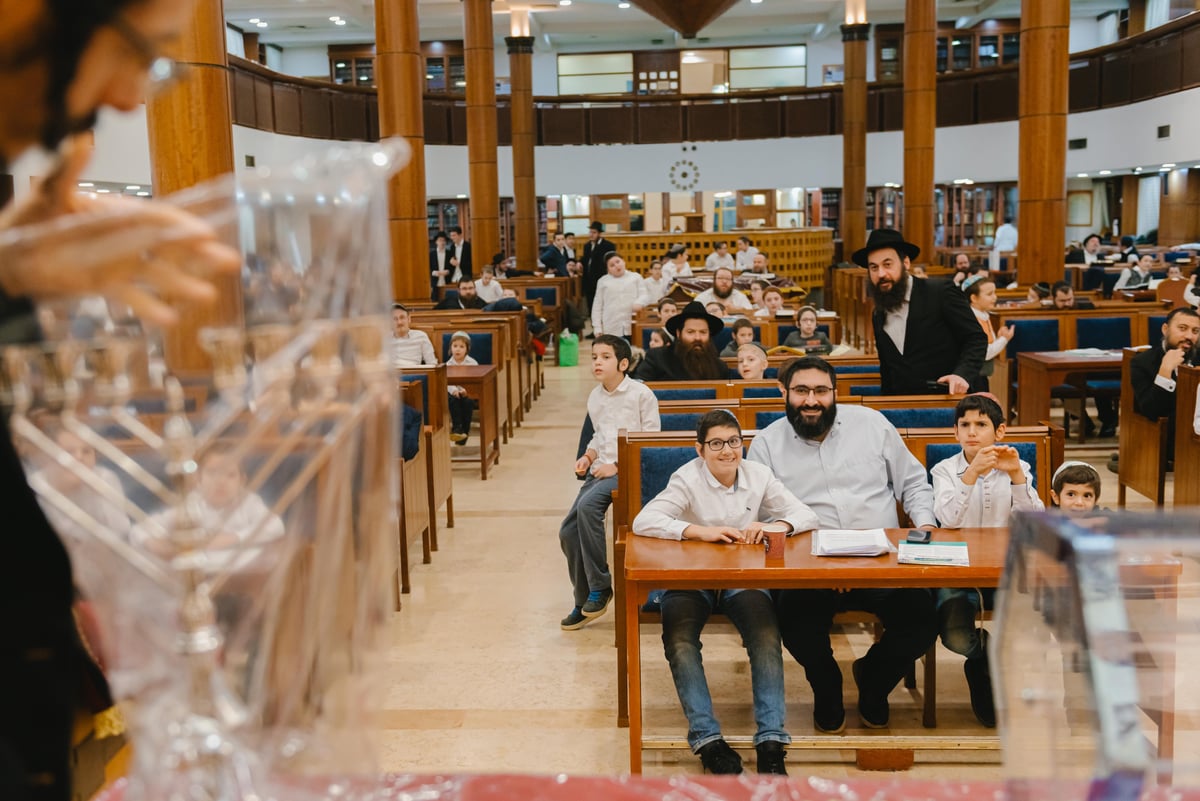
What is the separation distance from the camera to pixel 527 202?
21.3m

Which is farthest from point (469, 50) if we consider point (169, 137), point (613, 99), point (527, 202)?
point (169, 137)

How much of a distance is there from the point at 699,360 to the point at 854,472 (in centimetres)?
254

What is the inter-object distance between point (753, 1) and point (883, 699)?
2148 centimetres

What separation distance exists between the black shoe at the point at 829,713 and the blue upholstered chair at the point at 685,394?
8.56 feet

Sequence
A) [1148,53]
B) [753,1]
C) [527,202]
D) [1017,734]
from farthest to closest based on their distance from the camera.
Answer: [753,1] < [527,202] < [1148,53] < [1017,734]

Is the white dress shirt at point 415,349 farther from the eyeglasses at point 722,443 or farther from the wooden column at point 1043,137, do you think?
the wooden column at point 1043,137

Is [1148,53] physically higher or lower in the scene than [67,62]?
higher

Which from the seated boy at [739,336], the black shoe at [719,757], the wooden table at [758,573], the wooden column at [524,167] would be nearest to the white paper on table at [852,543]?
the wooden table at [758,573]

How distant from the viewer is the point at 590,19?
25.3 metres

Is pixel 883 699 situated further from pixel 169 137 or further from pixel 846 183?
pixel 846 183

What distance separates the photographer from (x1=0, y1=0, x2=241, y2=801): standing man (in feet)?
2.26

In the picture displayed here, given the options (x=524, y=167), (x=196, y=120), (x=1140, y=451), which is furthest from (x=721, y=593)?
(x=524, y=167)

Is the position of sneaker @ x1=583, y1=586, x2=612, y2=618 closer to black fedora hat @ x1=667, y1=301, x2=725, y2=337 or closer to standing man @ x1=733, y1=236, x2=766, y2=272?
black fedora hat @ x1=667, y1=301, x2=725, y2=337

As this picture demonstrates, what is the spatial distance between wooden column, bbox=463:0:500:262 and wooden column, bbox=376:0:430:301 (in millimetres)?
5217
